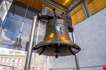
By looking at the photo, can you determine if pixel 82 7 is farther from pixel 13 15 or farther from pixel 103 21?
pixel 13 15

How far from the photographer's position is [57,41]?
98 cm

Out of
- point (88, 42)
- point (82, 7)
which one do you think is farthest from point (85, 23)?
point (82, 7)

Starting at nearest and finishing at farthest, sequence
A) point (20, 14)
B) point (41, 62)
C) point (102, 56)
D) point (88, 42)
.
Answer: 1. point (102, 56)
2. point (88, 42)
3. point (41, 62)
4. point (20, 14)

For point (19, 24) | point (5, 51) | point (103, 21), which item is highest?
point (19, 24)

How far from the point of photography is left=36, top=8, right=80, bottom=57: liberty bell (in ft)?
3.29

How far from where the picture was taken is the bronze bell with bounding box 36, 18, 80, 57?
1.00 m

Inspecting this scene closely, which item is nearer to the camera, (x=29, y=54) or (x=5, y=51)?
(x=29, y=54)

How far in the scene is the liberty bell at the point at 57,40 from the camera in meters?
1.00

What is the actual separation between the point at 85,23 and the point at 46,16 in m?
0.92

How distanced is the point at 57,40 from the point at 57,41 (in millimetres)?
17

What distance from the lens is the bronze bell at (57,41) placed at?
1.00m

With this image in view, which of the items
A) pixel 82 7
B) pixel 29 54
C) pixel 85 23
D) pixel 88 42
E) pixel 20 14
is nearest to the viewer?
pixel 29 54

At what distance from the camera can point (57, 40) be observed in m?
1.00

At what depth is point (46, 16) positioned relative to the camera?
1206 millimetres
